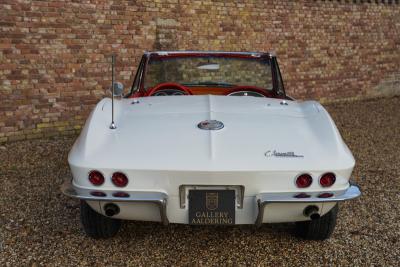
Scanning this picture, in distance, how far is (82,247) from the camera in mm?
2811

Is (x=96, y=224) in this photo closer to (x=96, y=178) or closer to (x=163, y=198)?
(x=96, y=178)

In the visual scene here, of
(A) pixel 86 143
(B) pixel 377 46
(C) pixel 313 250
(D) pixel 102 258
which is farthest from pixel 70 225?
(B) pixel 377 46

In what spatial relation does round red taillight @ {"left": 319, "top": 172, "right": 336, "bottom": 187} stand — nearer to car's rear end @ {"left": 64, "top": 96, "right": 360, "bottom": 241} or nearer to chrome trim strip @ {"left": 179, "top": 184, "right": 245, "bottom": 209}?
car's rear end @ {"left": 64, "top": 96, "right": 360, "bottom": 241}

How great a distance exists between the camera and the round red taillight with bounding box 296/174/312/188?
230cm

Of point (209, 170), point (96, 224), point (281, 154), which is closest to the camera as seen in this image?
point (209, 170)

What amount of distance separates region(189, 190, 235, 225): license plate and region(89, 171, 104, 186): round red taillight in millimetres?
497

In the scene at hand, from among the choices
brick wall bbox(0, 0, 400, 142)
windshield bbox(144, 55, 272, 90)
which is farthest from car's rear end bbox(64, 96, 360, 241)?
brick wall bbox(0, 0, 400, 142)

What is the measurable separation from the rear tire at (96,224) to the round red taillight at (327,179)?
1.39 metres

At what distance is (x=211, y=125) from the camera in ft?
8.41

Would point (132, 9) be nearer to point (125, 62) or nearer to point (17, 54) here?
point (125, 62)

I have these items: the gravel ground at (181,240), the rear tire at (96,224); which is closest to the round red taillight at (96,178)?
the rear tire at (96,224)

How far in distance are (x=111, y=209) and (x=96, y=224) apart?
44 cm

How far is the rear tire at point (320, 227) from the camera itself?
2732 millimetres

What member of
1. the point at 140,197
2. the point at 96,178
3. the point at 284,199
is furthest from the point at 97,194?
the point at 284,199
